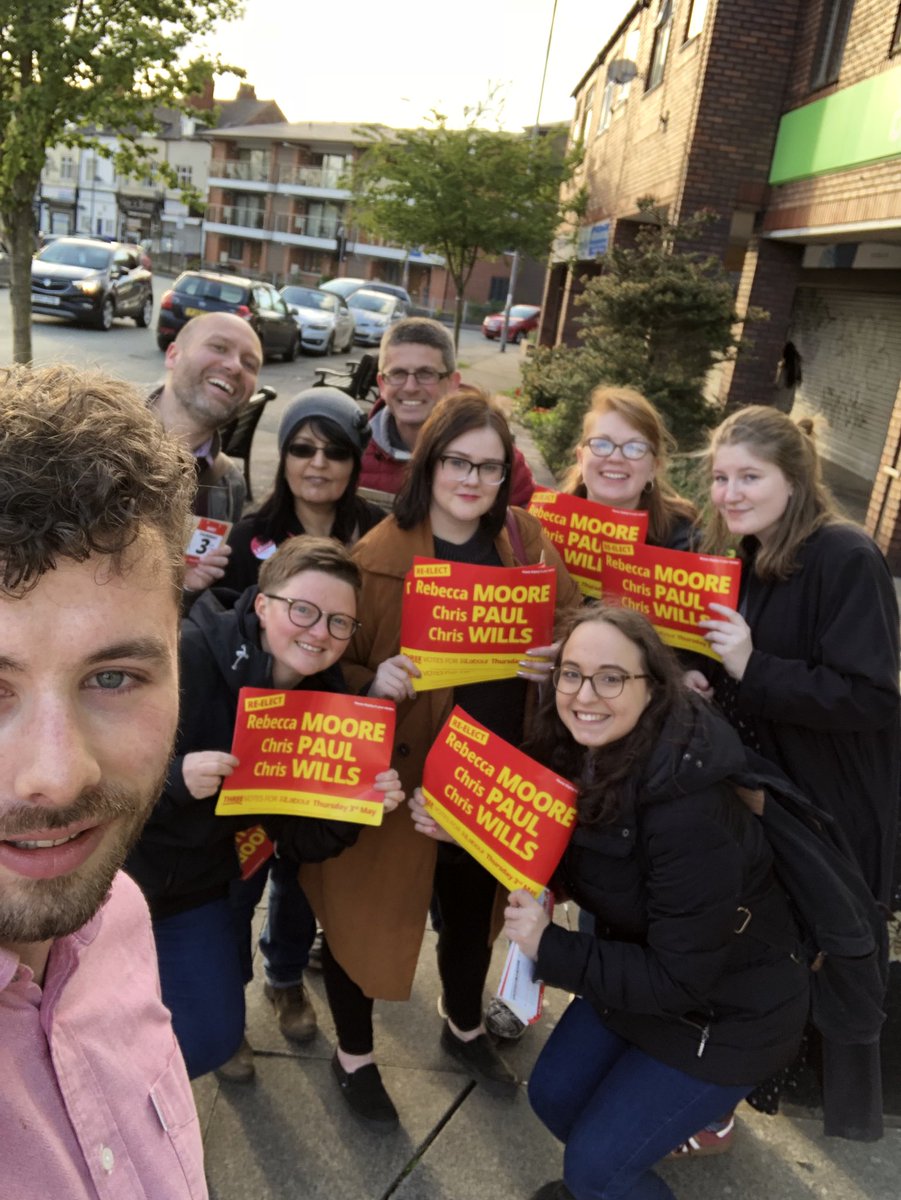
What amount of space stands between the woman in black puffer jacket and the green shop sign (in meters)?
8.53

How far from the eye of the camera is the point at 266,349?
21438mm

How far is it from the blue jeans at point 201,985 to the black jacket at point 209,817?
6cm

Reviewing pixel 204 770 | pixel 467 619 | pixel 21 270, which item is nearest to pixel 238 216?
pixel 21 270

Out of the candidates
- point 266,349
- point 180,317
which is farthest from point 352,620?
point 266,349

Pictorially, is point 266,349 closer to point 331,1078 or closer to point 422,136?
→ point 422,136

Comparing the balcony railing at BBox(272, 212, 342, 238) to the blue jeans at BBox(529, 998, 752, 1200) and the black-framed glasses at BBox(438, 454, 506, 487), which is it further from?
the blue jeans at BBox(529, 998, 752, 1200)

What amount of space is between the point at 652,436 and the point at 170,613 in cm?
255

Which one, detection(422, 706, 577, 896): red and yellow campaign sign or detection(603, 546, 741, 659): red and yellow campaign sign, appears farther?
detection(603, 546, 741, 659): red and yellow campaign sign

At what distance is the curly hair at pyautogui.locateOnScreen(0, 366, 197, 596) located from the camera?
40.4 inches

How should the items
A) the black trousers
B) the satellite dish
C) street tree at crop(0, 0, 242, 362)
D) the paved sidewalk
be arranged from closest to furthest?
the paved sidewalk, the black trousers, street tree at crop(0, 0, 242, 362), the satellite dish

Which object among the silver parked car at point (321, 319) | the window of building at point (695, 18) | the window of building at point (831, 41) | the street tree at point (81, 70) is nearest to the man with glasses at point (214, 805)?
the street tree at point (81, 70)

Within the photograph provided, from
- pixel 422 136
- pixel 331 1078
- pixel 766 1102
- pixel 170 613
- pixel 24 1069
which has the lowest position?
pixel 331 1078

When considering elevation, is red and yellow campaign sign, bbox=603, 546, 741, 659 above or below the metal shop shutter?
below

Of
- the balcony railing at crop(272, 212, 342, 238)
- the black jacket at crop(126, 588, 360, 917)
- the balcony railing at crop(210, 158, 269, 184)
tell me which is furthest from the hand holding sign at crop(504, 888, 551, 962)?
the balcony railing at crop(210, 158, 269, 184)
